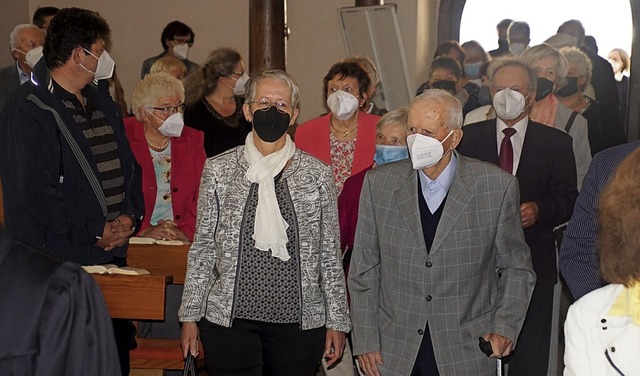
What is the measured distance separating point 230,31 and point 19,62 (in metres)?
5.41

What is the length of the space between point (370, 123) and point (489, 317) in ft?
7.00

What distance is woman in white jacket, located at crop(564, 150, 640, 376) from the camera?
272cm

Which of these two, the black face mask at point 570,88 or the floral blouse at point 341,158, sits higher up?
the black face mask at point 570,88

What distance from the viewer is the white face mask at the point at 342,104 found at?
6.25 meters

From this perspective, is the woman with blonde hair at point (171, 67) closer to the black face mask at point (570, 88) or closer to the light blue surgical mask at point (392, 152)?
the black face mask at point (570, 88)

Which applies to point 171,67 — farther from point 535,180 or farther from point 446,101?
point 446,101

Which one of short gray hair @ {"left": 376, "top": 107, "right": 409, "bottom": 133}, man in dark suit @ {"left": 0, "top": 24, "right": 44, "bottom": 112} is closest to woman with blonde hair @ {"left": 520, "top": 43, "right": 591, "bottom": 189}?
short gray hair @ {"left": 376, "top": 107, "right": 409, "bottom": 133}

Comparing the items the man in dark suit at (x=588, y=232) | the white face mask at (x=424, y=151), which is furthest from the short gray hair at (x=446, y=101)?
the man in dark suit at (x=588, y=232)

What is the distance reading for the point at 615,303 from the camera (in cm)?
277

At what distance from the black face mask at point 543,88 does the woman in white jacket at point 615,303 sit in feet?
12.8

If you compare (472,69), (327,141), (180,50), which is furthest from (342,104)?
(180,50)

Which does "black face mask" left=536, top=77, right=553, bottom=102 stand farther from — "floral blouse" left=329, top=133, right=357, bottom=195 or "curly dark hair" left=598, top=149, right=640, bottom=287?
"curly dark hair" left=598, top=149, right=640, bottom=287

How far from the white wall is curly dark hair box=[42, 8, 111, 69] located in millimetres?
7297

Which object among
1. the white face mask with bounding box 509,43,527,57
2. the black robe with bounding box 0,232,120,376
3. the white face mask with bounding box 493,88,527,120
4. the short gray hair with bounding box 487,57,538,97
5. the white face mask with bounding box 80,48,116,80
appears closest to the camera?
the black robe with bounding box 0,232,120,376
